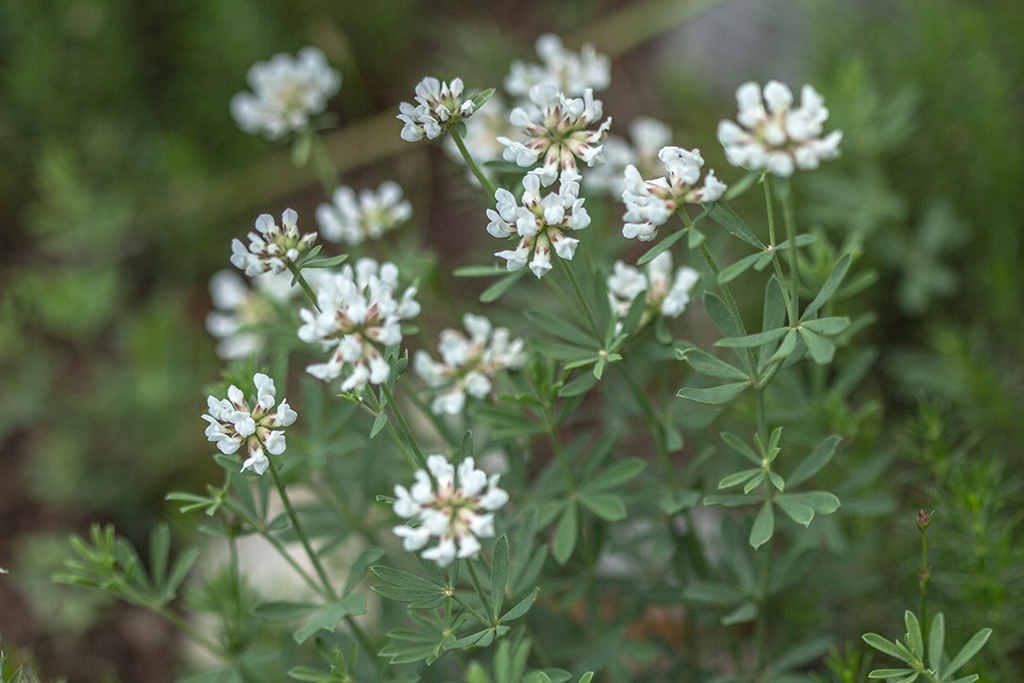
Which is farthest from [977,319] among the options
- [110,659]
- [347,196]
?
[110,659]

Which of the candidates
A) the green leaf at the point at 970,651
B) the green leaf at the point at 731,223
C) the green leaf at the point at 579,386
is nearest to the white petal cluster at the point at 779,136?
the green leaf at the point at 731,223

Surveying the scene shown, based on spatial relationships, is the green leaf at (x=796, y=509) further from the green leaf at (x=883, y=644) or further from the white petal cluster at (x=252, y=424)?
the white petal cluster at (x=252, y=424)

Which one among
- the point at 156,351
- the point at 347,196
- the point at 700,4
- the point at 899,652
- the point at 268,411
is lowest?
the point at 899,652

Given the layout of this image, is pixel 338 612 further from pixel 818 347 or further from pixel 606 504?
pixel 818 347

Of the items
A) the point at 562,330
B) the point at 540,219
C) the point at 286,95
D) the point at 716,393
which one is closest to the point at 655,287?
the point at 562,330

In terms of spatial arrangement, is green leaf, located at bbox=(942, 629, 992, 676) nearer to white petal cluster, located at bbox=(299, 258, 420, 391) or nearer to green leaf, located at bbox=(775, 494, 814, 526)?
green leaf, located at bbox=(775, 494, 814, 526)

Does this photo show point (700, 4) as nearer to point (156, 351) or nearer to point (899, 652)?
point (156, 351)
